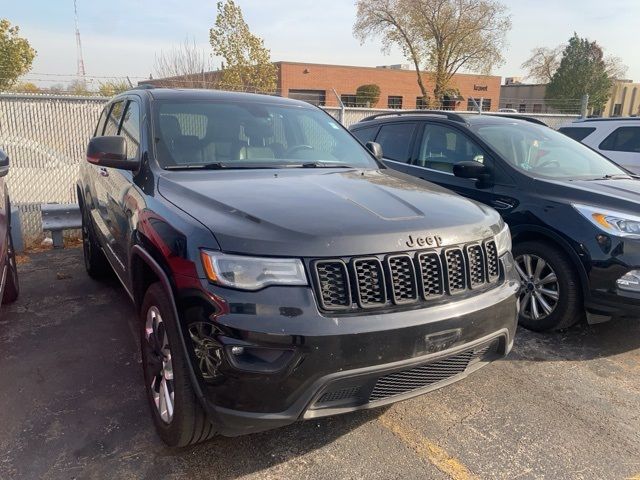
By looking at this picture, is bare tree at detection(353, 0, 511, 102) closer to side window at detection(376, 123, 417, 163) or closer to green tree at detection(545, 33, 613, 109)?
green tree at detection(545, 33, 613, 109)

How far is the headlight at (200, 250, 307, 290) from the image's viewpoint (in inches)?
83.5

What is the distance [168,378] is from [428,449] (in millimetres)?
1402

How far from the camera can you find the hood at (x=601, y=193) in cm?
388

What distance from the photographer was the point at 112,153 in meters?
3.15

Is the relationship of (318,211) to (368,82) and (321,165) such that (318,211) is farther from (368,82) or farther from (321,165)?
(368,82)

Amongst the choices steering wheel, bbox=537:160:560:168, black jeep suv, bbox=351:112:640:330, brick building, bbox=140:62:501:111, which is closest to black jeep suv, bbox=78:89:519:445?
black jeep suv, bbox=351:112:640:330

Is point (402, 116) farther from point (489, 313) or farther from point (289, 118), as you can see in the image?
point (489, 313)

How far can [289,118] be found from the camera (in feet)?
12.9


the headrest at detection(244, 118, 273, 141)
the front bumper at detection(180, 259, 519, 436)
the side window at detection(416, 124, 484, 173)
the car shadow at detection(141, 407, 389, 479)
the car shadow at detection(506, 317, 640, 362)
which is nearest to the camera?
the front bumper at detection(180, 259, 519, 436)

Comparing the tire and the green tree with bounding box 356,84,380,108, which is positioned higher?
the green tree with bounding box 356,84,380,108

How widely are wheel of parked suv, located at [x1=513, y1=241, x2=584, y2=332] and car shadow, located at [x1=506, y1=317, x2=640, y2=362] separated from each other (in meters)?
0.13

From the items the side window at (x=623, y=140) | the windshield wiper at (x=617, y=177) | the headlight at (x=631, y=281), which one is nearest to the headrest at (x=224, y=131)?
the headlight at (x=631, y=281)

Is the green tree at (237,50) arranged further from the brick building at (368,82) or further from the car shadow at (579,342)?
the car shadow at (579,342)

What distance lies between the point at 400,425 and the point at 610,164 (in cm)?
389
